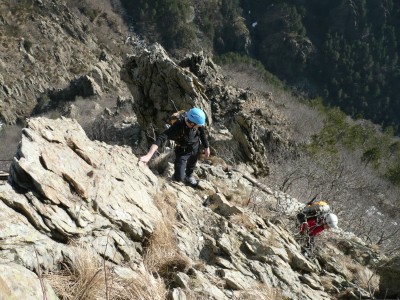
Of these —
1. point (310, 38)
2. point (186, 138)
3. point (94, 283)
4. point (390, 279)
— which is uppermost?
point (310, 38)

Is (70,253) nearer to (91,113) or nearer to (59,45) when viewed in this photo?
(91,113)

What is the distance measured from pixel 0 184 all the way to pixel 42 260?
98 centimetres

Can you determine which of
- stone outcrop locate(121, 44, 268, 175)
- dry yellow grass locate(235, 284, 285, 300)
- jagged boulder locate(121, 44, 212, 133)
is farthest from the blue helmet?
jagged boulder locate(121, 44, 212, 133)

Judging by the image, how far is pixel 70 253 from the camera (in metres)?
3.41

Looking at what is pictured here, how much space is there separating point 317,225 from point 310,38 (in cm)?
9704

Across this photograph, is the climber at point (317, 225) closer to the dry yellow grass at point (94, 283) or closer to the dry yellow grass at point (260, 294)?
the dry yellow grass at point (260, 294)

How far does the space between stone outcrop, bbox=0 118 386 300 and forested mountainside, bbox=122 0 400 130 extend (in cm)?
8335

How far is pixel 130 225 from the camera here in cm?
440

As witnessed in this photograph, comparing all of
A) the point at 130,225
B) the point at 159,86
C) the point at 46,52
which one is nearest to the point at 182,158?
the point at 130,225

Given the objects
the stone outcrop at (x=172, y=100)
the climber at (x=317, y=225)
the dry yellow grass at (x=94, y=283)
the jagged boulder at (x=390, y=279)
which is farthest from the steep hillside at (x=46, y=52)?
the dry yellow grass at (x=94, y=283)

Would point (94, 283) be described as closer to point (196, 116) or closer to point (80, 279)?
point (80, 279)

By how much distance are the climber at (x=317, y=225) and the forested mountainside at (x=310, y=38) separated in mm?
82133

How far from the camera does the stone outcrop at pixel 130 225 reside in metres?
3.54

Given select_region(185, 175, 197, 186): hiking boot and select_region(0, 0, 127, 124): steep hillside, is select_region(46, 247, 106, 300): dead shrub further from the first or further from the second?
select_region(0, 0, 127, 124): steep hillside
